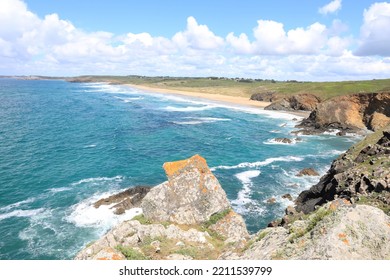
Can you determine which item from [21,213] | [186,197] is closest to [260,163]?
[186,197]

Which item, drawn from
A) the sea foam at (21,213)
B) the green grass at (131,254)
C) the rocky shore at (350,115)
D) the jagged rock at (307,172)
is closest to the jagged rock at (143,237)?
the green grass at (131,254)

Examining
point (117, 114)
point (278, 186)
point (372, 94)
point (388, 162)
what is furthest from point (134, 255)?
point (117, 114)

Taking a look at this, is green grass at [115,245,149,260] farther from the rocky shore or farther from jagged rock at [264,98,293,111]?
jagged rock at [264,98,293,111]

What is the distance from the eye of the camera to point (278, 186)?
40.1 m

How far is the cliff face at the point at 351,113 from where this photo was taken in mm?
72500

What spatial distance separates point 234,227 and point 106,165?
3253cm

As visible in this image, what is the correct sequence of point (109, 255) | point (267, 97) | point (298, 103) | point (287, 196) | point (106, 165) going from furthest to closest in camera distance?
point (267, 97), point (298, 103), point (106, 165), point (287, 196), point (109, 255)

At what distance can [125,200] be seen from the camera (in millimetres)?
34031

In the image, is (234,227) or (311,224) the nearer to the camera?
(311,224)

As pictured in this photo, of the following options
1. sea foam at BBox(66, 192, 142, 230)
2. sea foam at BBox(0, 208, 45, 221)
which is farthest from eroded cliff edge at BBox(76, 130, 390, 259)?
sea foam at BBox(0, 208, 45, 221)

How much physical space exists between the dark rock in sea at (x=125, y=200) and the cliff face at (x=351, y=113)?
52407mm

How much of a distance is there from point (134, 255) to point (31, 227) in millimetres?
21492

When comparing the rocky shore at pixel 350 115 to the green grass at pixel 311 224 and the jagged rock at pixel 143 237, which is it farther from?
the green grass at pixel 311 224

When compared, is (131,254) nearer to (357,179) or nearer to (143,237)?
(143,237)
